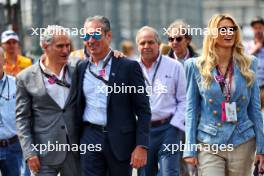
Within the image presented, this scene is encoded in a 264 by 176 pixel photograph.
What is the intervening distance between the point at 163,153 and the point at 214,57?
2.24 metres

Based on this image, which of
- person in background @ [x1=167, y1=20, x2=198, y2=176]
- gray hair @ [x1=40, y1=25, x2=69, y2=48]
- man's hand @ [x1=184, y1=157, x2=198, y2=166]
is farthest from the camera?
person in background @ [x1=167, y1=20, x2=198, y2=176]

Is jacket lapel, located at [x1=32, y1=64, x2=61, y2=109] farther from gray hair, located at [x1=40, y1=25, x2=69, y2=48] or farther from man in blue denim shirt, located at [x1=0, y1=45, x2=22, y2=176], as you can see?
man in blue denim shirt, located at [x1=0, y1=45, x2=22, y2=176]

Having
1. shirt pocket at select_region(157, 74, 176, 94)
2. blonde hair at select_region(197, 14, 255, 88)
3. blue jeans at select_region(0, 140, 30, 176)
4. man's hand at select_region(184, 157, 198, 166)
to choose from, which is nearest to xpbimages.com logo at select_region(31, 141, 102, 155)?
man's hand at select_region(184, 157, 198, 166)

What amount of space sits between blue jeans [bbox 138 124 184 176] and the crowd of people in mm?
826

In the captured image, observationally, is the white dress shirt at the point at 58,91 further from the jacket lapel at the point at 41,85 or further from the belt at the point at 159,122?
the belt at the point at 159,122

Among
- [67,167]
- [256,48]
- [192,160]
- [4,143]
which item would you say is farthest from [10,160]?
[256,48]

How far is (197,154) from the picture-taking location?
7.42 m

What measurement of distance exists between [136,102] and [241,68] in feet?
3.17

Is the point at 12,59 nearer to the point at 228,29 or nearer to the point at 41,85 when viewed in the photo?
the point at 41,85

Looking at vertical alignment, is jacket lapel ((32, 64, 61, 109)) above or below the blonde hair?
below

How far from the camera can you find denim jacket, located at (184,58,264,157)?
7.30 m

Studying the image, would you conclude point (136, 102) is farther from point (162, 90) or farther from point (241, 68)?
point (162, 90)

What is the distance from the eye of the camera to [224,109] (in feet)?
23.9

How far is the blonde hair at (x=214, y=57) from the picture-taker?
7.33m
